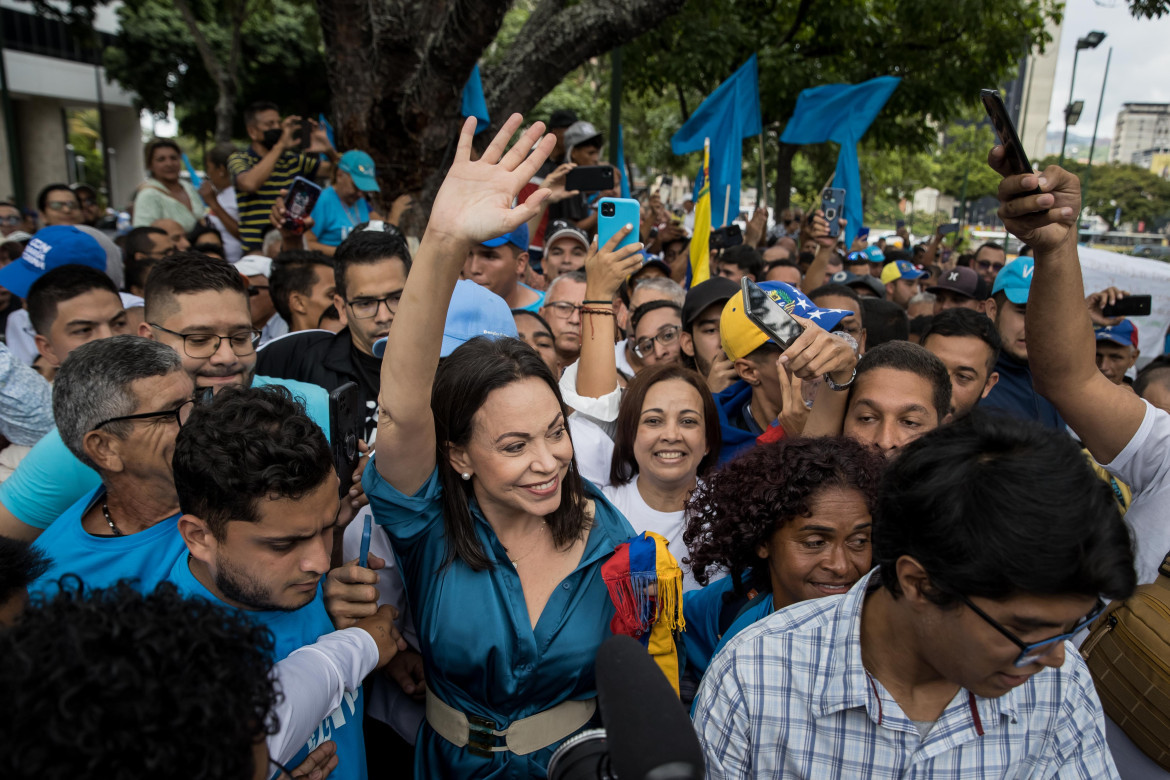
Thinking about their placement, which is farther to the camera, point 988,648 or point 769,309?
point 769,309

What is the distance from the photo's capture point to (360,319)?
3.25m

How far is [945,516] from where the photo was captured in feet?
→ 4.31

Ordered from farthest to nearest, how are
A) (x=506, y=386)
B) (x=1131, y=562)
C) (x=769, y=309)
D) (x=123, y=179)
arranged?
(x=123, y=179), (x=769, y=309), (x=506, y=386), (x=1131, y=562)

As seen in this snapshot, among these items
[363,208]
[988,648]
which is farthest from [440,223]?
[363,208]

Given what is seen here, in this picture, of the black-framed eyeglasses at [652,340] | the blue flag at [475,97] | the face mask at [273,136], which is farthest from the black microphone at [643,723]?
the face mask at [273,136]

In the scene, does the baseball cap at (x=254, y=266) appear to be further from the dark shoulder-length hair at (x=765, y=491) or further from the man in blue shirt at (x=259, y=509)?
the dark shoulder-length hair at (x=765, y=491)

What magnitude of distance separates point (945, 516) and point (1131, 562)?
31 centimetres

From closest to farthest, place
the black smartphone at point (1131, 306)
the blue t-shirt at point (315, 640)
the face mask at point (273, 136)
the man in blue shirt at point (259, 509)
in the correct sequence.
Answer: the man in blue shirt at point (259, 509), the blue t-shirt at point (315, 640), the black smartphone at point (1131, 306), the face mask at point (273, 136)

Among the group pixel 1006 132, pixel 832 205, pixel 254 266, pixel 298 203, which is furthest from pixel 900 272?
pixel 1006 132

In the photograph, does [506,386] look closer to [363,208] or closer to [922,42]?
[363,208]

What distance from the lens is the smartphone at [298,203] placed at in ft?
16.7

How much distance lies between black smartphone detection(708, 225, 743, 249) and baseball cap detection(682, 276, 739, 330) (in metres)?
3.21

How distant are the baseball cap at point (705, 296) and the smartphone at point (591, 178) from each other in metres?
1.36

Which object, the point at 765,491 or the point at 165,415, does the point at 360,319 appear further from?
the point at 765,491
